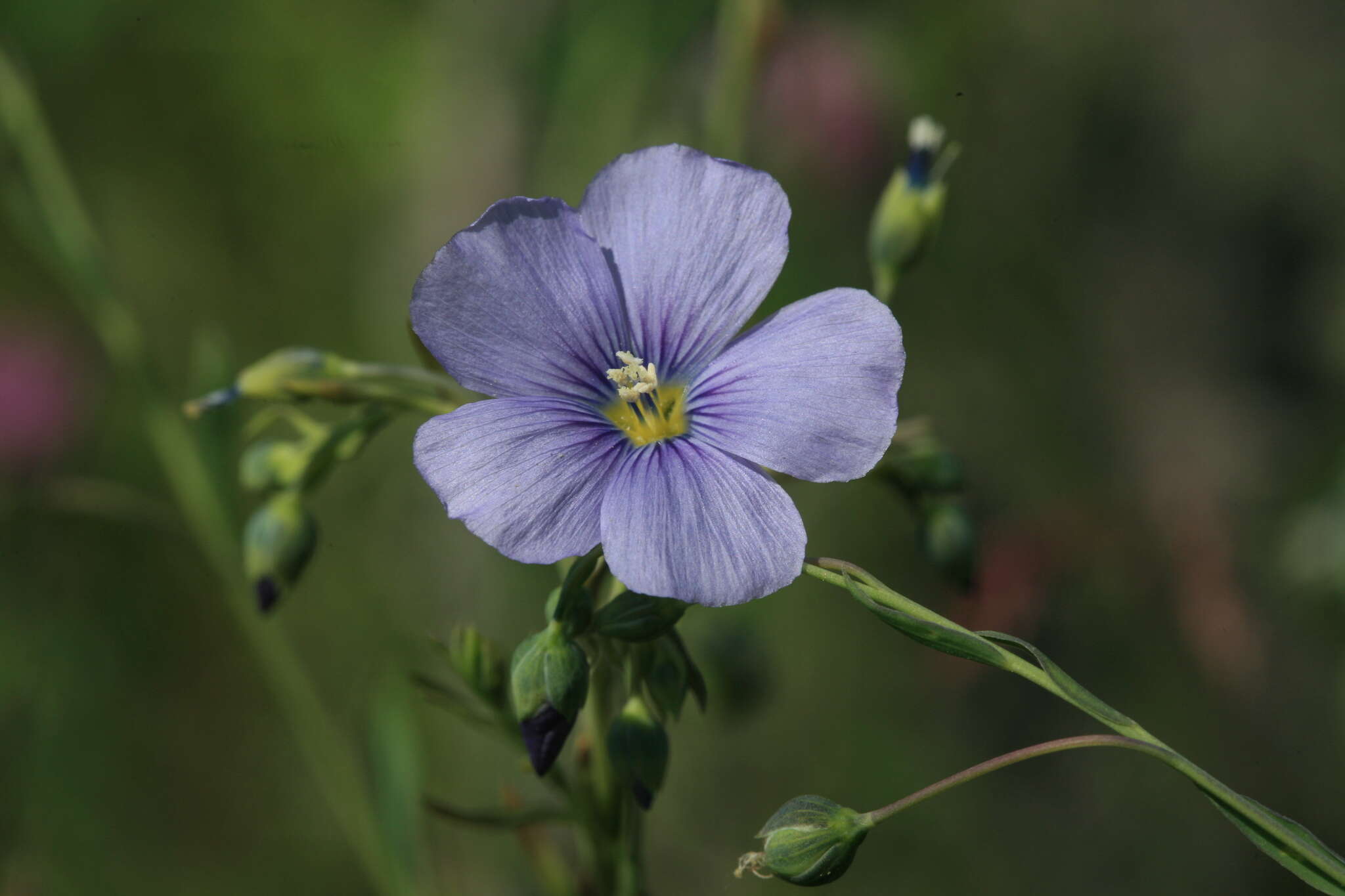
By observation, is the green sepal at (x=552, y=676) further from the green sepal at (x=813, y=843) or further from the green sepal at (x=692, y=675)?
the green sepal at (x=813, y=843)

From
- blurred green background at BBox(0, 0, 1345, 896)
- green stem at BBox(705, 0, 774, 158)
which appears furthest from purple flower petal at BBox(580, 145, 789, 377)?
blurred green background at BBox(0, 0, 1345, 896)

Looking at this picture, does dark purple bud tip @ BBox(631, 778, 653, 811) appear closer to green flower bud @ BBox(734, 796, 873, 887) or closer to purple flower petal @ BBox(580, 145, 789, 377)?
green flower bud @ BBox(734, 796, 873, 887)

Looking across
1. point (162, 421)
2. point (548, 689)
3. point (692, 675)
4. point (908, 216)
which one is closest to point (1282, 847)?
point (692, 675)

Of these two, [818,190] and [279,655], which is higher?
[818,190]

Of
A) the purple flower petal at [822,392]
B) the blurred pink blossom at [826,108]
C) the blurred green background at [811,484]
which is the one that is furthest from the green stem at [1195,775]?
the blurred pink blossom at [826,108]

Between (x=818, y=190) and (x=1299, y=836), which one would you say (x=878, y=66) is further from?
(x=1299, y=836)

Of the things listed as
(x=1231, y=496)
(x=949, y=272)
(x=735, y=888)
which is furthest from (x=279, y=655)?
(x=1231, y=496)

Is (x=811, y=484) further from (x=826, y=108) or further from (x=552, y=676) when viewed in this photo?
(x=552, y=676)
